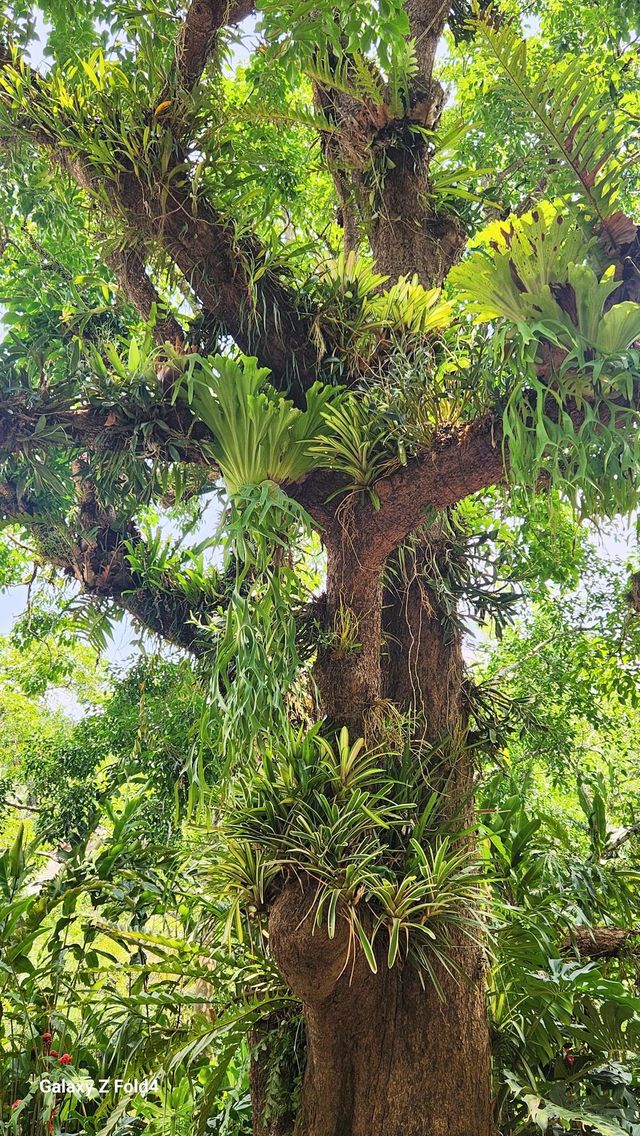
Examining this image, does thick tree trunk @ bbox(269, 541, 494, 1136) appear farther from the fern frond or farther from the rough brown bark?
the fern frond

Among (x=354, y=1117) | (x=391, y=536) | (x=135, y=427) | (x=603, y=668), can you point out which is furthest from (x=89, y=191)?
(x=603, y=668)

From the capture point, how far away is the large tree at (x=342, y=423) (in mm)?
1570

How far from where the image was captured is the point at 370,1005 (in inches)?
76.6

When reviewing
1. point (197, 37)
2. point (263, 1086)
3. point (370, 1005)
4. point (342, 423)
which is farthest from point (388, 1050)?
point (197, 37)

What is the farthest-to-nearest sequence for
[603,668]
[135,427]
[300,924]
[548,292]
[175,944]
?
[603,668] < [175,944] < [135,427] < [300,924] < [548,292]

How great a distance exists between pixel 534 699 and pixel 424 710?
0.63 meters

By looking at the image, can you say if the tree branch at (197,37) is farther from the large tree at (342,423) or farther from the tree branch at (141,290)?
the tree branch at (141,290)

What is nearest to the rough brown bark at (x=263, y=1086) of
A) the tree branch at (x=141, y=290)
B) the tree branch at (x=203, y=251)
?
the tree branch at (x=203, y=251)

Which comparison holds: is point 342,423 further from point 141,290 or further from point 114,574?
point 114,574

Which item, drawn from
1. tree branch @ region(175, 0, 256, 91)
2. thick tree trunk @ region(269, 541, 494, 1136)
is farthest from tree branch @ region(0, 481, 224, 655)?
tree branch @ region(175, 0, 256, 91)

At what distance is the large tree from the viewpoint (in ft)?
5.15

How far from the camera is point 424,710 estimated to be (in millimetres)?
2250

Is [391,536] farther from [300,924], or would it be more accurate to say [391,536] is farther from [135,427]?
[300,924]

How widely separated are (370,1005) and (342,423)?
160cm
